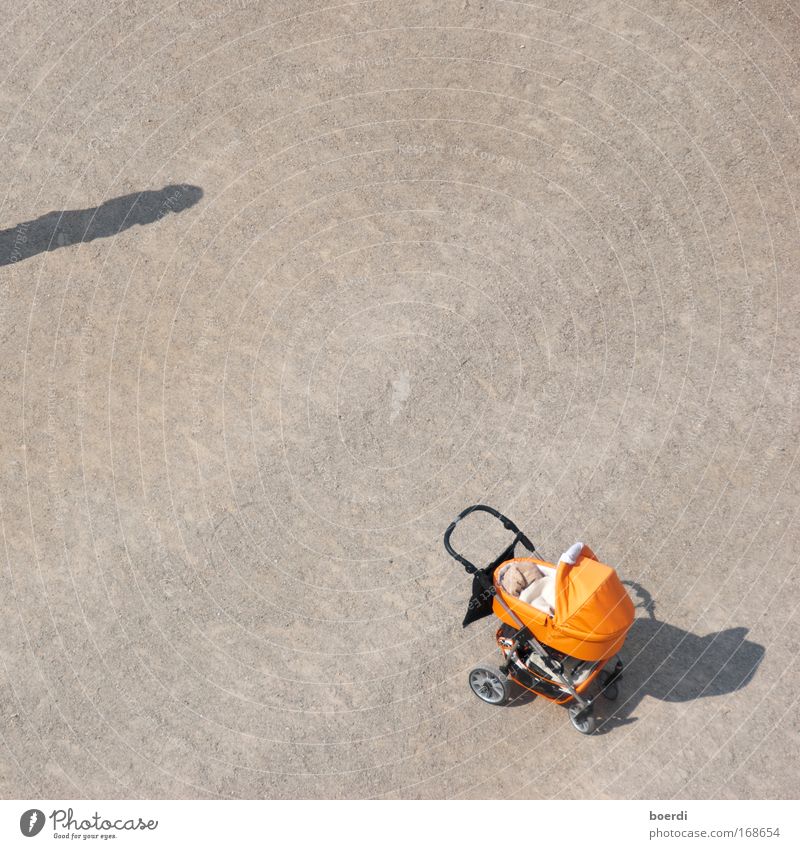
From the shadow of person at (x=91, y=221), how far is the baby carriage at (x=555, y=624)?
25.7ft

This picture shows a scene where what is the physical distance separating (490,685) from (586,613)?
2258 millimetres

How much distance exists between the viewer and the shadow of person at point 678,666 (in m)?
11.8

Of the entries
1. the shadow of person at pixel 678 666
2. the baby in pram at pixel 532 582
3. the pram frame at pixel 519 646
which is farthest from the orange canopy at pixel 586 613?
the shadow of person at pixel 678 666

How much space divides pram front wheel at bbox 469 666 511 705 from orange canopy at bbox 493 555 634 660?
3.88 ft

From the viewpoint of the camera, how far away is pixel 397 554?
13.3 m

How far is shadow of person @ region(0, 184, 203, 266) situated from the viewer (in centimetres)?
1548

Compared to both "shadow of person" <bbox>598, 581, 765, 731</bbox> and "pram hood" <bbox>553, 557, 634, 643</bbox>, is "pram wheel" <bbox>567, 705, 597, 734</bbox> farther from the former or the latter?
"pram hood" <bbox>553, 557, 634, 643</bbox>

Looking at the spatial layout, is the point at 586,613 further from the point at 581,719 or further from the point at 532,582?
the point at 581,719

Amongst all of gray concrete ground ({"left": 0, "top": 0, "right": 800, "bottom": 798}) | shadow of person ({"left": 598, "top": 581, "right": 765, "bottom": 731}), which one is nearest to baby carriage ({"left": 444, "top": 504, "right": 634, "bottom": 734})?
shadow of person ({"left": 598, "top": 581, "right": 765, "bottom": 731})

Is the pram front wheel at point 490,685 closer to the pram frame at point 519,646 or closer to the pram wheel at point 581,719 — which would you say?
the pram frame at point 519,646

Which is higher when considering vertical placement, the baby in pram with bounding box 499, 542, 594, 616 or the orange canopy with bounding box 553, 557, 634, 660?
the orange canopy with bounding box 553, 557, 634, 660

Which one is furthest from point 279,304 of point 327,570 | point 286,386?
point 327,570

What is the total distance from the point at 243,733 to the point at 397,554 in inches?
124

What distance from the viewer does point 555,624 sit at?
10.5 m
